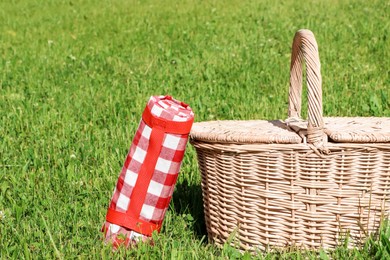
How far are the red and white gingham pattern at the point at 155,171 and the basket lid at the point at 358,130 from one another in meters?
0.60

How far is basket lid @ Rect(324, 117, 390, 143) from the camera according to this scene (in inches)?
102

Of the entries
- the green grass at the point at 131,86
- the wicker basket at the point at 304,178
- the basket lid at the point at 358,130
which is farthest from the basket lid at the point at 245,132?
the green grass at the point at 131,86

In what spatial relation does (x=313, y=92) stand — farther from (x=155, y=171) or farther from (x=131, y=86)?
(x=131, y=86)

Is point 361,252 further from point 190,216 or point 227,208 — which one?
point 190,216

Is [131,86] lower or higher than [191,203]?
lower

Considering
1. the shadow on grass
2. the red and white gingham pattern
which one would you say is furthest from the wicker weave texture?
the shadow on grass

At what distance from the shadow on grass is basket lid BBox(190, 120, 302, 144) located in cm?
49

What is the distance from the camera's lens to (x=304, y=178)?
2664 millimetres

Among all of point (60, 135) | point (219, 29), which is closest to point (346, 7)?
point (219, 29)

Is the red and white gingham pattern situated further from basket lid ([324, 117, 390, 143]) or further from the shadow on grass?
basket lid ([324, 117, 390, 143])

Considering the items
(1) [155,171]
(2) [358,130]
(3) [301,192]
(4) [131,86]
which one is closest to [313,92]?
(2) [358,130]

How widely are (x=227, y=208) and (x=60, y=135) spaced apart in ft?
6.47

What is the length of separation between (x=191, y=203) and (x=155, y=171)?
679mm

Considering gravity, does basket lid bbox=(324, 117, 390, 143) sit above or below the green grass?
above
